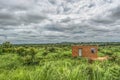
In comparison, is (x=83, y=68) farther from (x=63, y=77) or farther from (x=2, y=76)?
(x=2, y=76)

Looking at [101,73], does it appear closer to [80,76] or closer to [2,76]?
[80,76]

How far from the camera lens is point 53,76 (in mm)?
3096

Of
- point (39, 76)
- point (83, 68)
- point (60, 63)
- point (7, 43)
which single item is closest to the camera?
point (39, 76)

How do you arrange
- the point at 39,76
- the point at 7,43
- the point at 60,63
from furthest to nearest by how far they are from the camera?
the point at 7,43, the point at 60,63, the point at 39,76

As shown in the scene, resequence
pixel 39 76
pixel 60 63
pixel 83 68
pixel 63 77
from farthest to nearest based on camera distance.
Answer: pixel 60 63 < pixel 83 68 < pixel 39 76 < pixel 63 77

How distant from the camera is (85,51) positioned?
115 feet

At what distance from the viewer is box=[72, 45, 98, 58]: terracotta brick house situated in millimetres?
35094

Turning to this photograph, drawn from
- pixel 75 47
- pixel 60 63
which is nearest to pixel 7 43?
pixel 75 47

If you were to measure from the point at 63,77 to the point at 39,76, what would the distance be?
459 mm

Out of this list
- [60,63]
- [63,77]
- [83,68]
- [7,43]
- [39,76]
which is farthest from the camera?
[7,43]

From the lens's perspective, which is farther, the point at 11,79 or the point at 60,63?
the point at 60,63

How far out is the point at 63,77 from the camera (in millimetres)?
2982

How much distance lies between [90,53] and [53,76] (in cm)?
3276

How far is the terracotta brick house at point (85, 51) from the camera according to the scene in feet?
115
